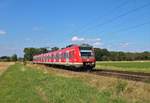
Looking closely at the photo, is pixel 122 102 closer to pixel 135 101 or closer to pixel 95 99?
pixel 135 101

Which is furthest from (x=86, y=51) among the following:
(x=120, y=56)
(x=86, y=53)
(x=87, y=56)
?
(x=120, y=56)

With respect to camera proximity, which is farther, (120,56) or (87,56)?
(120,56)

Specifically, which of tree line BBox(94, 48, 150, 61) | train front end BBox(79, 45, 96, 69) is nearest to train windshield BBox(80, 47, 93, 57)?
train front end BBox(79, 45, 96, 69)

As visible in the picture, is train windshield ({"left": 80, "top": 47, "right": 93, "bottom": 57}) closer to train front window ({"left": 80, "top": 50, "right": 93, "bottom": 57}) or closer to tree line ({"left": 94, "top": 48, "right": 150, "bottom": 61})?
train front window ({"left": 80, "top": 50, "right": 93, "bottom": 57})

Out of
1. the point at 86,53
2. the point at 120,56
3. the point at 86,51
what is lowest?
the point at 86,53

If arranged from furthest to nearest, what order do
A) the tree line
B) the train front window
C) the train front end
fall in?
the tree line → the train front window → the train front end

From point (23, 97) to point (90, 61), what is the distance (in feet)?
69.6

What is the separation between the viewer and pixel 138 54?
141875 millimetres

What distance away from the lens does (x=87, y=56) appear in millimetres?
38469

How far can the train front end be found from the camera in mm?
37903

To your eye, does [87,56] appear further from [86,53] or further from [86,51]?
[86,51]

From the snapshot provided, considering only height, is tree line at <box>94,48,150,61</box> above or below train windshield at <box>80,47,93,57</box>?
above

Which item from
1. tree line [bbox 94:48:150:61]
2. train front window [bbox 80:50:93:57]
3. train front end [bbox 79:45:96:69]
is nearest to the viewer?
train front end [bbox 79:45:96:69]

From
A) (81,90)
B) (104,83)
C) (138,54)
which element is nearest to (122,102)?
(81,90)
